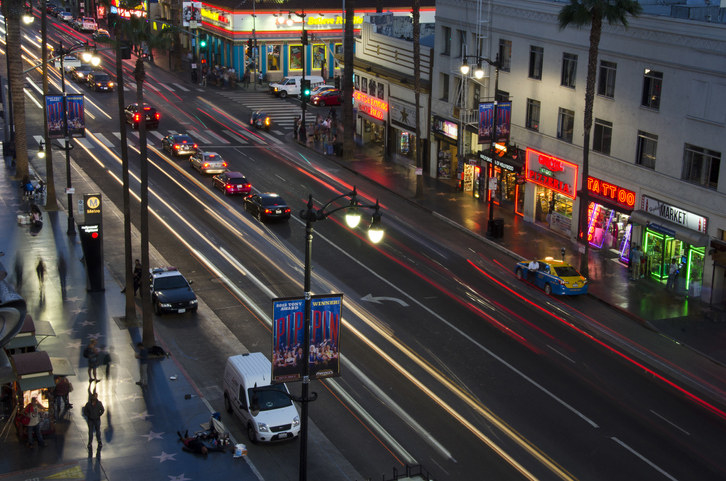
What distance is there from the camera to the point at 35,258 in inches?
1761

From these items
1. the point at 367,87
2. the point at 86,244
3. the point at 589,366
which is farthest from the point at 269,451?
the point at 367,87

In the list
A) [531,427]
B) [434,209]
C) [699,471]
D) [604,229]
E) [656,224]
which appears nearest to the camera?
[699,471]

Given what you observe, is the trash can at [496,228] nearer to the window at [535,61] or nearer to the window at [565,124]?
the window at [565,124]

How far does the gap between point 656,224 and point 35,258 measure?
28.2 metres

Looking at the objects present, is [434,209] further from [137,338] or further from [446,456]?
[446,456]

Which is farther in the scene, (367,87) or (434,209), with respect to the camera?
(367,87)

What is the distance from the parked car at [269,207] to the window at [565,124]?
14.7m

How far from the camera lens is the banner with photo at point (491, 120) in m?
50.9

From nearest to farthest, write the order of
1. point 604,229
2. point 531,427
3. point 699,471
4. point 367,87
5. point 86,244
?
point 699,471 < point 531,427 < point 86,244 < point 604,229 < point 367,87

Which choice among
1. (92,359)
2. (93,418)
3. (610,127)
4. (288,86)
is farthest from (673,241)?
(288,86)

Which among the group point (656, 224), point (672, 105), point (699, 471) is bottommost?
point (699, 471)

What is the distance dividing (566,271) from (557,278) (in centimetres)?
68

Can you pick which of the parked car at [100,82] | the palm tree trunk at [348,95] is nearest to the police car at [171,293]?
the palm tree trunk at [348,95]

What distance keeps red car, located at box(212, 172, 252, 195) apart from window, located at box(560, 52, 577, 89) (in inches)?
748
